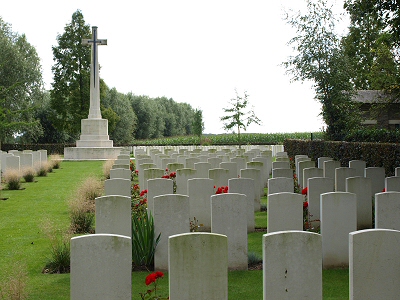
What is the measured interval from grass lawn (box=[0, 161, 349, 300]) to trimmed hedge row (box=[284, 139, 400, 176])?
11.5 ft

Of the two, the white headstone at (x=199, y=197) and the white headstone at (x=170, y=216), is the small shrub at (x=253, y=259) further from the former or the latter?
the white headstone at (x=199, y=197)

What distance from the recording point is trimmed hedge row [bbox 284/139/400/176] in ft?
47.4

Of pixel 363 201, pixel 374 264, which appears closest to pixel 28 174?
pixel 363 201

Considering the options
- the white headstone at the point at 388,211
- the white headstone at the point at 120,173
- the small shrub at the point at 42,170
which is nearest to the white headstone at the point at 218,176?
the white headstone at the point at 120,173

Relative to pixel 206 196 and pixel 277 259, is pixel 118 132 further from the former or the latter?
pixel 277 259

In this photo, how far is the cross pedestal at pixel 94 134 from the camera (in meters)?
34.4

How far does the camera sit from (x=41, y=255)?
828 centimetres

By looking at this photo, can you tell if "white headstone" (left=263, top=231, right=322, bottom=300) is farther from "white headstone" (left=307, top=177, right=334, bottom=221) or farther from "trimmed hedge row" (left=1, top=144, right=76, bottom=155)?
"trimmed hedge row" (left=1, top=144, right=76, bottom=155)

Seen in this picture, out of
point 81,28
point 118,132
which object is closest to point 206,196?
point 81,28

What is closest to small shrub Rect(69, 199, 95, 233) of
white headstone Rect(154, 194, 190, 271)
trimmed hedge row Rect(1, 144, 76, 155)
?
white headstone Rect(154, 194, 190, 271)

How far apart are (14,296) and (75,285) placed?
1.33 metres

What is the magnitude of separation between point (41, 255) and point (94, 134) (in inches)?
1111

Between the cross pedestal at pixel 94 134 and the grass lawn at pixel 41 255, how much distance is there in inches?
714

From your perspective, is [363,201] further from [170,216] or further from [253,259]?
[170,216]
